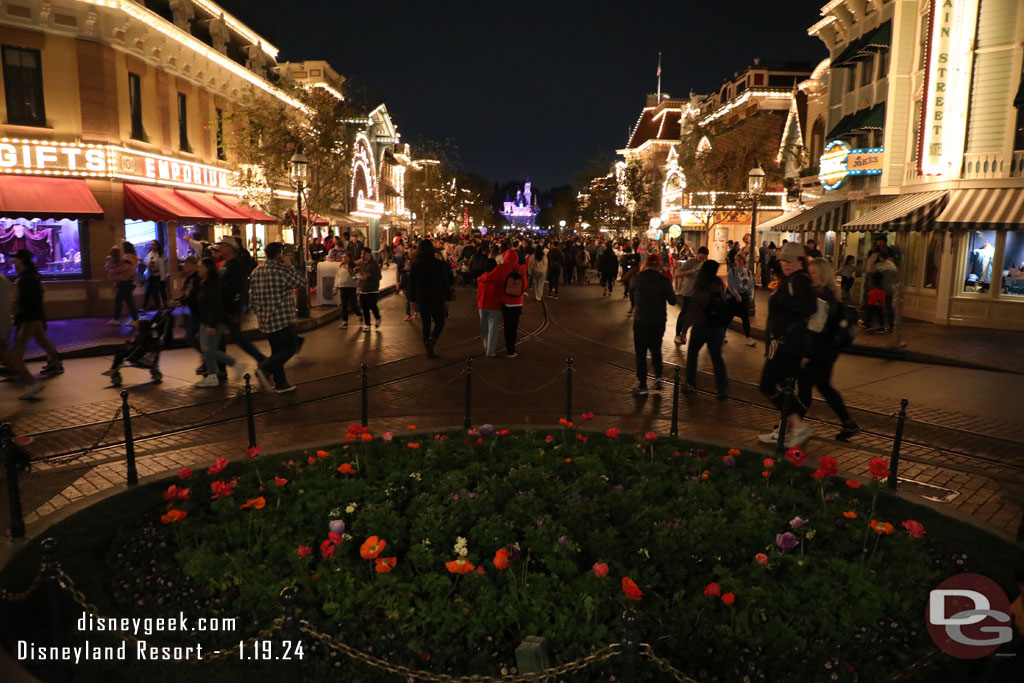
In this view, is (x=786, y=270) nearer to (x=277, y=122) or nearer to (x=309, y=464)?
(x=309, y=464)

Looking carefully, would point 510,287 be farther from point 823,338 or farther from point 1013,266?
point 1013,266

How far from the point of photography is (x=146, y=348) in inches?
397

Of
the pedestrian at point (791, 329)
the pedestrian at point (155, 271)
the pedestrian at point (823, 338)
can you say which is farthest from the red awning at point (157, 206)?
the pedestrian at point (823, 338)

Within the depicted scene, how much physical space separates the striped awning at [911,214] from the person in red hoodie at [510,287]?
10.6 meters

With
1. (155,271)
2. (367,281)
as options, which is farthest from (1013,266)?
(155,271)

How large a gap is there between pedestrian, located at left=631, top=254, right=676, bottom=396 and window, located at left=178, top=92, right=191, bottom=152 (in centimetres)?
1808

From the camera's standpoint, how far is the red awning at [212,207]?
2127cm

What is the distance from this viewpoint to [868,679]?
12.3 ft

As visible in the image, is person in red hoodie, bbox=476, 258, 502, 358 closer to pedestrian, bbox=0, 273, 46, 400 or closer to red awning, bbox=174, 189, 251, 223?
pedestrian, bbox=0, 273, 46, 400

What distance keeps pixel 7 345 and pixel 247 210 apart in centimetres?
1711

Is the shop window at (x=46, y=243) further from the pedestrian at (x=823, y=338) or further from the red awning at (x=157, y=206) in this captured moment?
the pedestrian at (x=823, y=338)

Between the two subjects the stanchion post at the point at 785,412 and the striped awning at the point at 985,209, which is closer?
the stanchion post at the point at 785,412

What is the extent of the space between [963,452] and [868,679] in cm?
473

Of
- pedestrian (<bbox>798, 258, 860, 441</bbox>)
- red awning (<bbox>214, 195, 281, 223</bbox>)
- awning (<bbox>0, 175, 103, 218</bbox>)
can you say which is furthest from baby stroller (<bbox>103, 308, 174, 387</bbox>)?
red awning (<bbox>214, 195, 281, 223</bbox>)
